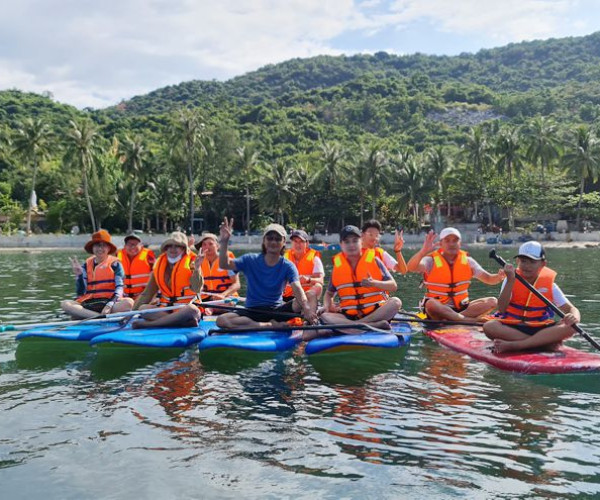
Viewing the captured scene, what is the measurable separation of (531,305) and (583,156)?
182 feet

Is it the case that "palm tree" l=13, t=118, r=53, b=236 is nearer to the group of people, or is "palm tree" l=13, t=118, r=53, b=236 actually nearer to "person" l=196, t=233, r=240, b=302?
"person" l=196, t=233, r=240, b=302

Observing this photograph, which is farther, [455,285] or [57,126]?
[57,126]

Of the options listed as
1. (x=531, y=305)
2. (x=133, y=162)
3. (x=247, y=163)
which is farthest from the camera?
(x=247, y=163)

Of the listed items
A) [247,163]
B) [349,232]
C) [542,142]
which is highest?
[542,142]

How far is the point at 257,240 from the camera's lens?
61188 mm

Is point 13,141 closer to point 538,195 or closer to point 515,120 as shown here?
point 538,195

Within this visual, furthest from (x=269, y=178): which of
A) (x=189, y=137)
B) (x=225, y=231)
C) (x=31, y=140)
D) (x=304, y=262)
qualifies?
(x=225, y=231)

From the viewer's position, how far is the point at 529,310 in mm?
8453

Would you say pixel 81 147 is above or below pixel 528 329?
above

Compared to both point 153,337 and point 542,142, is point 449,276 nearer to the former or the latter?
point 153,337

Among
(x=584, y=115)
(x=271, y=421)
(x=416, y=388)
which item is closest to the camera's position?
(x=271, y=421)

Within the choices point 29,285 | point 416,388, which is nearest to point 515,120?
point 29,285

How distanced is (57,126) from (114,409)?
9051 cm

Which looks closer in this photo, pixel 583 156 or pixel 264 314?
pixel 264 314
